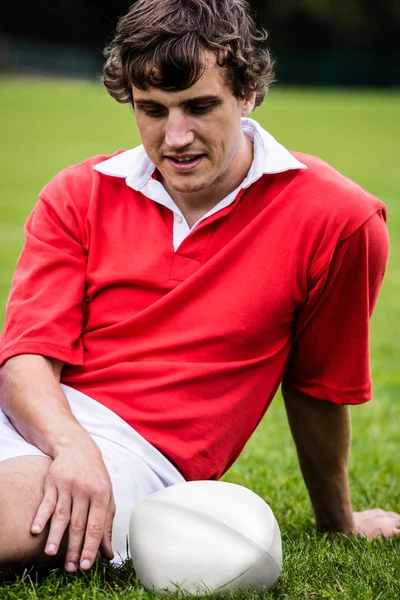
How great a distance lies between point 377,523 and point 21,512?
1521 mm

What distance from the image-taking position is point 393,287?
31.7 ft

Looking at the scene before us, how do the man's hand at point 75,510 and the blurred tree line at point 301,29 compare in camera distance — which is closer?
the man's hand at point 75,510

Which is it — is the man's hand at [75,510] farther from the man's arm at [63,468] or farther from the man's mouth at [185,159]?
the man's mouth at [185,159]

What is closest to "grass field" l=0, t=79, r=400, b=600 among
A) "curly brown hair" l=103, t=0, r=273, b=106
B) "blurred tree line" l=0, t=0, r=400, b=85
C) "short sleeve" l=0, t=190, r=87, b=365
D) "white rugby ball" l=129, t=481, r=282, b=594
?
"white rugby ball" l=129, t=481, r=282, b=594

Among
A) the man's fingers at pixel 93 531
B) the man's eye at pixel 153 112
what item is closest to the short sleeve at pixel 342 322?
the man's eye at pixel 153 112

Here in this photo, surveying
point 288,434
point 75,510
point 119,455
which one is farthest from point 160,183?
point 288,434

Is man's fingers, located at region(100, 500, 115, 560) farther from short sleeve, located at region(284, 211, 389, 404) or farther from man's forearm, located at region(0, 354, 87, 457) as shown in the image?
short sleeve, located at region(284, 211, 389, 404)

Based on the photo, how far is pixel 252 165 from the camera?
3.28 meters

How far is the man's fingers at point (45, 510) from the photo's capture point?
108 inches

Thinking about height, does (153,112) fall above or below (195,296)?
above

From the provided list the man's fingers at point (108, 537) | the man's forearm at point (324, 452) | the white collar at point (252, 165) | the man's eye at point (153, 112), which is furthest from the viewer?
the man's forearm at point (324, 452)

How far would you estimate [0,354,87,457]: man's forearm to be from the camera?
294 centimetres

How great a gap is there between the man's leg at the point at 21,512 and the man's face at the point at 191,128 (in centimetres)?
98

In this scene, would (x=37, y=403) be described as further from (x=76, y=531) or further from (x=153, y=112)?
(x=153, y=112)
